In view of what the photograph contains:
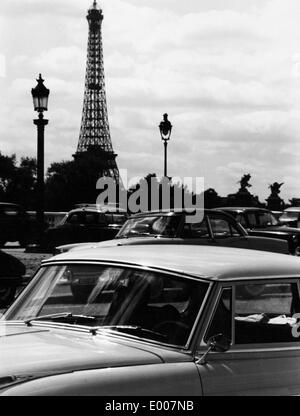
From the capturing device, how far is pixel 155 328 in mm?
4480

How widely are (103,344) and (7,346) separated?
1.52 feet

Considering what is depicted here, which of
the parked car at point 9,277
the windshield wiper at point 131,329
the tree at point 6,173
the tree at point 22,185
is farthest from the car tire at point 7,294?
the tree at point 6,173

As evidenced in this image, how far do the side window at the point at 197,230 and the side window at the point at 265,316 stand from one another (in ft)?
32.0

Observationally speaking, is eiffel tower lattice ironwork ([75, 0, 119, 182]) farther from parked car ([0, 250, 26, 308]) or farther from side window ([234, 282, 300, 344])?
side window ([234, 282, 300, 344])

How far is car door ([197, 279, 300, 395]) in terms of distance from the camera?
14.0ft

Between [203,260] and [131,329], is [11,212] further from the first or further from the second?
[131,329]

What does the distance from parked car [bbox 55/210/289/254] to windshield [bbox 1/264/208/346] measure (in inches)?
357

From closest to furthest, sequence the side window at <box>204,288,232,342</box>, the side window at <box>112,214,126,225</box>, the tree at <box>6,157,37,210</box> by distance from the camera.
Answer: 1. the side window at <box>204,288,232,342</box>
2. the side window at <box>112,214,126,225</box>
3. the tree at <box>6,157,37,210</box>

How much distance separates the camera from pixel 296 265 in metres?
4.91

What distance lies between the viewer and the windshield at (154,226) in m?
14.7

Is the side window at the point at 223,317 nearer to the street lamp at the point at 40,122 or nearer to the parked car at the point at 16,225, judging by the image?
the street lamp at the point at 40,122

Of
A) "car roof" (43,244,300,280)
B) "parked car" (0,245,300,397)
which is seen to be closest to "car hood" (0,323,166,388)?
"parked car" (0,245,300,397)

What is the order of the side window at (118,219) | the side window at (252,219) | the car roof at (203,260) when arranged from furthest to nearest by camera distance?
the side window at (118,219) → the side window at (252,219) → the car roof at (203,260)

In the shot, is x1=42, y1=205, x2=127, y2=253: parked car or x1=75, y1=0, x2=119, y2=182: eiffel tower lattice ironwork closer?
x1=42, y1=205, x2=127, y2=253: parked car
